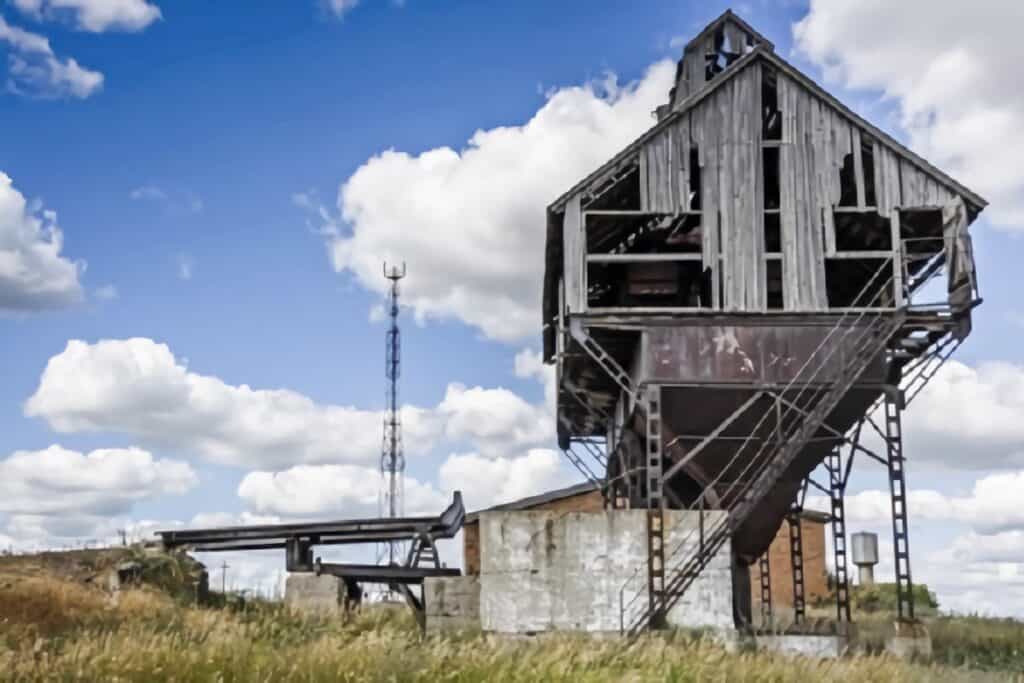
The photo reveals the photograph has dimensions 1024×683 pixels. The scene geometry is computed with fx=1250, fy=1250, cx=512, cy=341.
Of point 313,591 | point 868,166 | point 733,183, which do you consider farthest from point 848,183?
point 313,591

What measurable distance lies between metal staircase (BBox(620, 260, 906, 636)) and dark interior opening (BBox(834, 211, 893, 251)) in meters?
1.64

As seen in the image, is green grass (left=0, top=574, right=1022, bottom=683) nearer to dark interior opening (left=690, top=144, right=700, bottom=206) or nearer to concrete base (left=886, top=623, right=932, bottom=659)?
concrete base (left=886, top=623, right=932, bottom=659)

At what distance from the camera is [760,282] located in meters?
23.4

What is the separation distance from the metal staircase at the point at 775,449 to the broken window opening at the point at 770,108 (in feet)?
12.9

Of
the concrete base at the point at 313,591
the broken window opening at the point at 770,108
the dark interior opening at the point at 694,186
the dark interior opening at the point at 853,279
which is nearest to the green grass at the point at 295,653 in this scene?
the concrete base at the point at 313,591

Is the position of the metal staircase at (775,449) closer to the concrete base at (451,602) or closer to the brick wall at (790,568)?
the concrete base at (451,602)

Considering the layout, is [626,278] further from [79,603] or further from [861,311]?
[79,603]

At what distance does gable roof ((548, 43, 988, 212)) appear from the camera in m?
23.8

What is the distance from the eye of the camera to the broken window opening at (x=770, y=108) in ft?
80.6

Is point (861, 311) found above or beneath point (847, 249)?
beneath

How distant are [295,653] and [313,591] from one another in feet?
32.6

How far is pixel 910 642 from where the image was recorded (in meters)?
21.7

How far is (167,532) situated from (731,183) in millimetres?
12674

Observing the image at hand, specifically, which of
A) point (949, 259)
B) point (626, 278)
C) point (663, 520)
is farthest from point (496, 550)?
point (949, 259)
